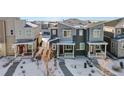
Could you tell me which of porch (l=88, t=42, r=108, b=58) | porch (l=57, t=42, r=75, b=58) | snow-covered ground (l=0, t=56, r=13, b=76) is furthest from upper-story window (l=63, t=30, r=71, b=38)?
snow-covered ground (l=0, t=56, r=13, b=76)

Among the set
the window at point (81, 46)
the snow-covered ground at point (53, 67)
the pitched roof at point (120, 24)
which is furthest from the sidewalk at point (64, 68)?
the pitched roof at point (120, 24)

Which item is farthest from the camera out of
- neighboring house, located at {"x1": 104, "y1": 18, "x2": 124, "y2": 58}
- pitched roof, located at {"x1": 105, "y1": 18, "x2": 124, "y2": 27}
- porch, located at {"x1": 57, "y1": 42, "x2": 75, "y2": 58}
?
porch, located at {"x1": 57, "y1": 42, "x2": 75, "y2": 58}

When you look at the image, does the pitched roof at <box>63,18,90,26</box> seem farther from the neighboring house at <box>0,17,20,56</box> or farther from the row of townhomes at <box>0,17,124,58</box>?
the neighboring house at <box>0,17,20,56</box>

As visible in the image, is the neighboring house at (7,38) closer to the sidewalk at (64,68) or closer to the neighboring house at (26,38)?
the neighboring house at (26,38)

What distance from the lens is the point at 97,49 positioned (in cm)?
388

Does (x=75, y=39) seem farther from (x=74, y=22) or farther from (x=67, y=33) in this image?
(x=74, y=22)

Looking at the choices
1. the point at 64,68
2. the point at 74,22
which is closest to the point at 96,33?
the point at 74,22

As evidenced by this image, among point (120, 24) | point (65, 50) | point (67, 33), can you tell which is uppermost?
point (120, 24)

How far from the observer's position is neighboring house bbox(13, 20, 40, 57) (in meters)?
3.84

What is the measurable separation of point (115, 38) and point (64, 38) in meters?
0.76

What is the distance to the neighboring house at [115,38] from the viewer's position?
12.5 ft
